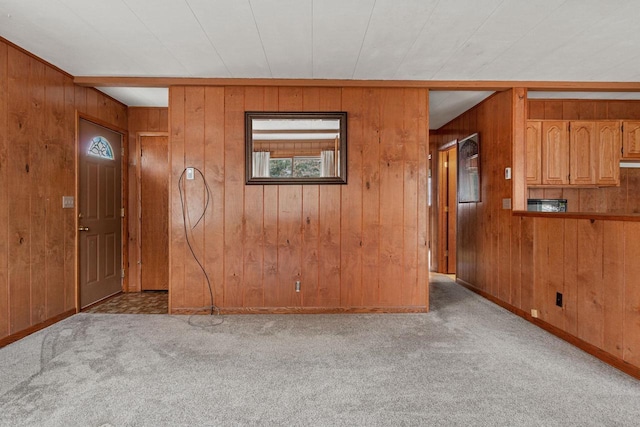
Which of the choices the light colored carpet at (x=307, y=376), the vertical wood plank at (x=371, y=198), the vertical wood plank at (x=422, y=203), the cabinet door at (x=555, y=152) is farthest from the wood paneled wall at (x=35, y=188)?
the cabinet door at (x=555, y=152)

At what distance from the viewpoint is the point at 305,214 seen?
138 inches

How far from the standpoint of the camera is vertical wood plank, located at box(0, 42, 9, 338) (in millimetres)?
2635

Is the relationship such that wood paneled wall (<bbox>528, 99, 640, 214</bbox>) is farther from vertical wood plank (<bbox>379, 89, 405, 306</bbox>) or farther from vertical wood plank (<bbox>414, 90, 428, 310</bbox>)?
vertical wood plank (<bbox>379, 89, 405, 306</bbox>)

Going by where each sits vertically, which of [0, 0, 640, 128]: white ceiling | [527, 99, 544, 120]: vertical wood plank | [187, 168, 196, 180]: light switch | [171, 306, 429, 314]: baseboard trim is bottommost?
[171, 306, 429, 314]: baseboard trim

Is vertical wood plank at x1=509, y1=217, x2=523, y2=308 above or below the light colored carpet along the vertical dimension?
above

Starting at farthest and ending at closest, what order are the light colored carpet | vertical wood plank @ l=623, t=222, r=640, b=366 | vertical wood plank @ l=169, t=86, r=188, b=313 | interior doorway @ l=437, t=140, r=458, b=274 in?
interior doorway @ l=437, t=140, r=458, b=274 → vertical wood plank @ l=169, t=86, r=188, b=313 → vertical wood plank @ l=623, t=222, r=640, b=366 → the light colored carpet

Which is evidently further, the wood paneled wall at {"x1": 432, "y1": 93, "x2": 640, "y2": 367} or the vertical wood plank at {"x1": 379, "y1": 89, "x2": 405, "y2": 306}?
the vertical wood plank at {"x1": 379, "y1": 89, "x2": 405, "y2": 306}

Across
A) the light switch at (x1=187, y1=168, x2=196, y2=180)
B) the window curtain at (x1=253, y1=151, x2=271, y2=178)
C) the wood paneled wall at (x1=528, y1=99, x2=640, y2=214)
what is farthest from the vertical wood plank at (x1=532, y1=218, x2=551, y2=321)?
the light switch at (x1=187, y1=168, x2=196, y2=180)

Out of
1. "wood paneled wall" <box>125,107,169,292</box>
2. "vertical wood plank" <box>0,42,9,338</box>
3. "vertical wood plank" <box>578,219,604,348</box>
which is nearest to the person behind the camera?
"vertical wood plank" <box>578,219,604,348</box>

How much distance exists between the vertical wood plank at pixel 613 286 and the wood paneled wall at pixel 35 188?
4.60m

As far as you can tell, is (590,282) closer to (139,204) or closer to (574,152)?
(574,152)

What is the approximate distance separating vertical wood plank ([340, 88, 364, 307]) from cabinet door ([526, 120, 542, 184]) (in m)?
1.88

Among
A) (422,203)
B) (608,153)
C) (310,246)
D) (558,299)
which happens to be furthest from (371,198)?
(608,153)

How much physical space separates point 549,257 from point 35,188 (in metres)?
4.71
